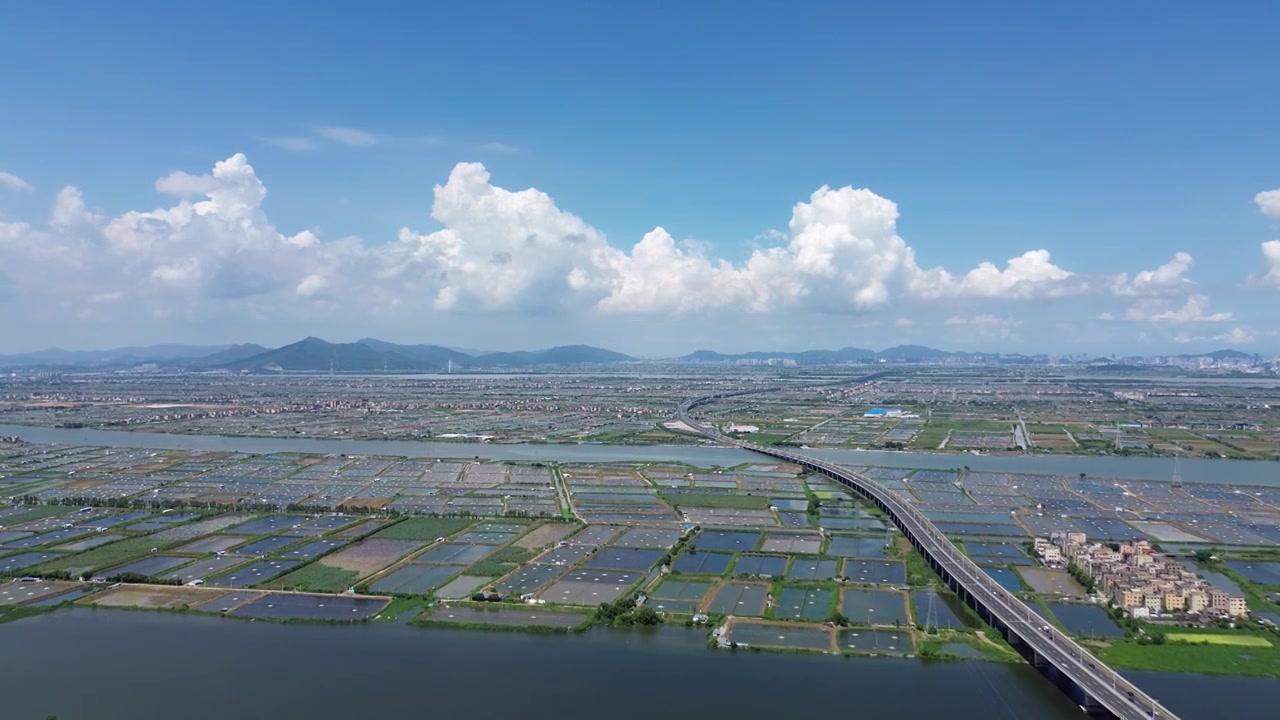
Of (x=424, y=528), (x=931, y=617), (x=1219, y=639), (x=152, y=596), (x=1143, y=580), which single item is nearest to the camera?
(x=1219, y=639)

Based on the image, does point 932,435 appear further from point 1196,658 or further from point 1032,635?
point 1032,635

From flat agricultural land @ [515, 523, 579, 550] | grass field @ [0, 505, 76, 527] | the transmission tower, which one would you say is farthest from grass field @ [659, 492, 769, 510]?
grass field @ [0, 505, 76, 527]

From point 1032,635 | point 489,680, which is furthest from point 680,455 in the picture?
point 489,680

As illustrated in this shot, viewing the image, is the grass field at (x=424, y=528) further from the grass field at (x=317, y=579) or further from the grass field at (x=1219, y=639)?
the grass field at (x=1219, y=639)

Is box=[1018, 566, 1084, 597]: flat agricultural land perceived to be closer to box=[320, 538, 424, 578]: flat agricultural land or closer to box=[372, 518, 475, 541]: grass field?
box=[372, 518, 475, 541]: grass field

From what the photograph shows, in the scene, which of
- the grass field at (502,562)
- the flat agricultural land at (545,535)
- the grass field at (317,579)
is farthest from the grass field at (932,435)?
the grass field at (317,579)
